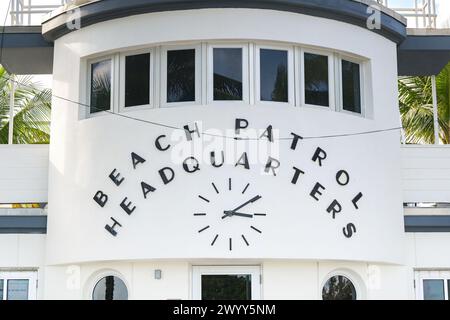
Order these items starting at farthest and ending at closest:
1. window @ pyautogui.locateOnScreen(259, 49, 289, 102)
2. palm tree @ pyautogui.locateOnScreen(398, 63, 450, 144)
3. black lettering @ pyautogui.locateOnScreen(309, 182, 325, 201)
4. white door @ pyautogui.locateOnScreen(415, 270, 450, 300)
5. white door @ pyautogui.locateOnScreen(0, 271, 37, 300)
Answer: palm tree @ pyautogui.locateOnScreen(398, 63, 450, 144) < white door @ pyautogui.locateOnScreen(415, 270, 450, 300) < white door @ pyautogui.locateOnScreen(0, 271, 37, 300) < window @ pyautogui.locateOnScreen(259, 49, 289, 102) < black lettering @ pyautogui.locateOnScreen(309, 182, 325, 201)

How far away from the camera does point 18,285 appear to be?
17469 millimetres

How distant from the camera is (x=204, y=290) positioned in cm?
1680

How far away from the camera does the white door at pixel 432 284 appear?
17.6m

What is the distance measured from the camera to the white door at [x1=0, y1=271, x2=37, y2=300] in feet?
57.1

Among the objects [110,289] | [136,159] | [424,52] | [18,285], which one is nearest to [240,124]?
[136,159]

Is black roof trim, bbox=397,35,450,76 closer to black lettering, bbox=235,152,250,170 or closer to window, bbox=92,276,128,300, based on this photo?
black lettering, bbox=235,152,250,170

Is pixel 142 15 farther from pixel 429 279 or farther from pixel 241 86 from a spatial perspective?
pixel 429 279

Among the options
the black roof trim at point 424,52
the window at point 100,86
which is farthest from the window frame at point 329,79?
the window at point 100,86

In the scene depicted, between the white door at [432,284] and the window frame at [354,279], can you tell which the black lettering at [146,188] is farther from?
the white door at [432,284]

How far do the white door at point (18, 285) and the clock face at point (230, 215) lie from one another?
3.39 meters

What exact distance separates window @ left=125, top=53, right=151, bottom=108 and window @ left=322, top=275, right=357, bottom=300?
4.41 meters

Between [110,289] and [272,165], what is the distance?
11.6ft

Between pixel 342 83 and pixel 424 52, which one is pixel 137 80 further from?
pixel 424 52

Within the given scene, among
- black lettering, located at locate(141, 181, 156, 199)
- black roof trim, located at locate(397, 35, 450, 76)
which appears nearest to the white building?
black lettering, located at locate(141, 181, 156, 199)
